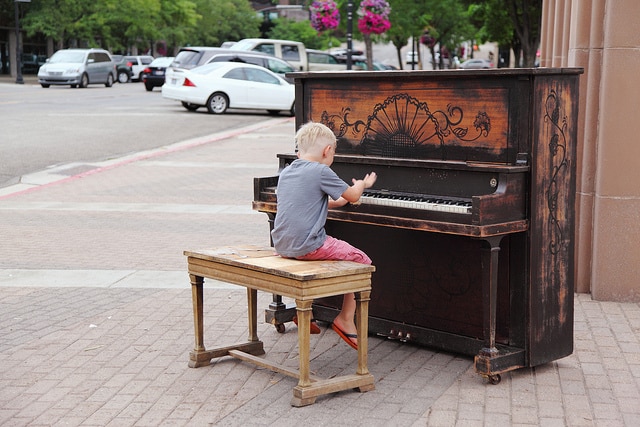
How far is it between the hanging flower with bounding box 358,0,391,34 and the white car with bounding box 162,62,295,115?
4471mm

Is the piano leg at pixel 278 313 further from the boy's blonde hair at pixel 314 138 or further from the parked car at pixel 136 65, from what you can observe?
the parked car at pixel 136 65

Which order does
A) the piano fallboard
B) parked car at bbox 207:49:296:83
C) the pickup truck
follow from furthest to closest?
the pickup truck
parked car at bbox 207:49:296:83
the piano fallboard

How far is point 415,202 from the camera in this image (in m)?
5.35

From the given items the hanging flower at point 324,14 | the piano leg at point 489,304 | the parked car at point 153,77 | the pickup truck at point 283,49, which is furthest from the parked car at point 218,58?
the piano leg at point 489,304

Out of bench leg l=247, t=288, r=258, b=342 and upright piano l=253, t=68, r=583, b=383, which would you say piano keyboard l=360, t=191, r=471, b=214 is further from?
bench leg l=247, t=288, r=258, b=342

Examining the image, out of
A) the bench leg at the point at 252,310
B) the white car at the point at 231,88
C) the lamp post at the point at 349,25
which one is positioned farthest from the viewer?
the lamp post at the point at 349,25

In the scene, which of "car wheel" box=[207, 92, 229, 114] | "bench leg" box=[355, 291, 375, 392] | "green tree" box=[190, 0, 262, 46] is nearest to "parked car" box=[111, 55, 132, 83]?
"car wheel" box=[207, 92, 229, 114]

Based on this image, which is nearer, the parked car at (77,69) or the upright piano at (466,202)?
the upright piano at (466,202)

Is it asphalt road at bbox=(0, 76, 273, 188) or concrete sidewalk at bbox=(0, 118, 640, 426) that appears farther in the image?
asphalt road at bbox=(0, 76, 273, 188)

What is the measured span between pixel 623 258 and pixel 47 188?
30.4ft

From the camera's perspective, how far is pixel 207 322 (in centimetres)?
687

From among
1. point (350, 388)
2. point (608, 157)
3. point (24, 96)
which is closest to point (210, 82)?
point (24, 96)

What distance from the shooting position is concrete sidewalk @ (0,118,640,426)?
4965 mm

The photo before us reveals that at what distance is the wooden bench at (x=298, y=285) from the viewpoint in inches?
197
